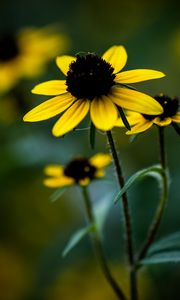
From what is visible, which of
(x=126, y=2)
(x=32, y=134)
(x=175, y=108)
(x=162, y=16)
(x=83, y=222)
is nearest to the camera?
(x=175, y=108)

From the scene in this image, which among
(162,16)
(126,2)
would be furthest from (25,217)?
(126,2)

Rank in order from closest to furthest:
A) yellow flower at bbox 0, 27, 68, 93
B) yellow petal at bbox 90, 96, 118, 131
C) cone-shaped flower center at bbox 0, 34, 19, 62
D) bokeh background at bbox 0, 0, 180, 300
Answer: yellow petal at bbox 90, 96, 118, 131, bokeh background at bbox 0, 0, 180, 300, yellow flower at bbox 0, 27, 68, 93, cone-shaped flower center at bbox 0, 34, 19, 62

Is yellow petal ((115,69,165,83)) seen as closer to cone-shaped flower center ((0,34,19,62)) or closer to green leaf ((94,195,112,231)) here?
green leaf ((94,195,112,231))

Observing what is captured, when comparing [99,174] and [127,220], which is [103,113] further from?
[99,174]

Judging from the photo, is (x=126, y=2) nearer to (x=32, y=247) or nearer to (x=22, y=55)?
(x=22, y=55)

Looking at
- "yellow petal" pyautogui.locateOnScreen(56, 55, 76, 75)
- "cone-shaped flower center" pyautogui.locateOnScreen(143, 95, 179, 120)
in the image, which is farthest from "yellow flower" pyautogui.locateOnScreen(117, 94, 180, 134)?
"yellow petal" pyautogui.locateOnScreen(56, 55, 76, 75)

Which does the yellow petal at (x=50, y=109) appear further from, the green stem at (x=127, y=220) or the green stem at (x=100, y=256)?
the green stem at (x=100, y=256)

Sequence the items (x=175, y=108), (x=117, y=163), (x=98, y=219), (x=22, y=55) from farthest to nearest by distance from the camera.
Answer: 1. (x=22, y=55)
2. (x=98, y=219)
3. (x=175, y=108)
4. (x=117, y=163)

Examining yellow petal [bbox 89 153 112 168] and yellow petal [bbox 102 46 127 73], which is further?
yellow petal [bbox 89 153 112 168]
